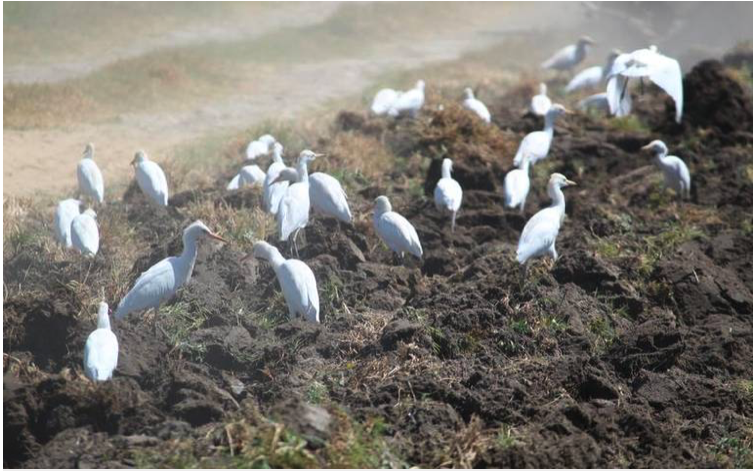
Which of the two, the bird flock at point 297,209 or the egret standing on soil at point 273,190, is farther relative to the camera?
the egret standing on soil at point 273,190

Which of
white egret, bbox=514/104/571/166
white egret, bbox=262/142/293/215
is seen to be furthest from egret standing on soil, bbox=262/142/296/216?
white egret, bbox=514/104/571/166

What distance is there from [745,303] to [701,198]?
2.89 m

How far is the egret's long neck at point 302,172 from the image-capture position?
1002 centimetres

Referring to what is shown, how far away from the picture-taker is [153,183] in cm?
1028

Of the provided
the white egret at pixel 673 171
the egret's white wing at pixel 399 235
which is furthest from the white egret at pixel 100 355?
the white egret at pixel 673 171

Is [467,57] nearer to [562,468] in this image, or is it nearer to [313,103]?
[313,103]

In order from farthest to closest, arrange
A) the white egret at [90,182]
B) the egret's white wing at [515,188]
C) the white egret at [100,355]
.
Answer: the egret's white wing at [515,188]
the white egret at [90,182]
the white egret at [100,355]

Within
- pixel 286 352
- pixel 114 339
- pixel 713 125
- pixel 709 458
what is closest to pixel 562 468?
pixel 709 458

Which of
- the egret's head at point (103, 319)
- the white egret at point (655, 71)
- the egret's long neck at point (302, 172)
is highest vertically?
the white egret at point (655, 71)

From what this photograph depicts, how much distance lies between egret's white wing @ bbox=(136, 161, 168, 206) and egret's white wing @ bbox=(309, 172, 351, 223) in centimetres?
135

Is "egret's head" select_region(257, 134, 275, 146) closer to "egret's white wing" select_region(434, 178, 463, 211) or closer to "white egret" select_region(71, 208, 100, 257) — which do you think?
"egret's white wing" select_region(434, 178, 463, 211)

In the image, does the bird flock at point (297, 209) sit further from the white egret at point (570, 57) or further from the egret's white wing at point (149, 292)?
the white egret at point (570, 57)

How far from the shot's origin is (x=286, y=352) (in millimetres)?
7453

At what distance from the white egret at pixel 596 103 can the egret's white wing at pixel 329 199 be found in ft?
21.9
